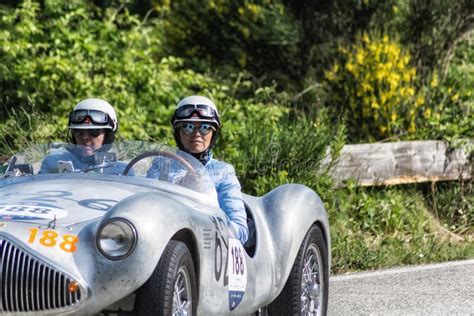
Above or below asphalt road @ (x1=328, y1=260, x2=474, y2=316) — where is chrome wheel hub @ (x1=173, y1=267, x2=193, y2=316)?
above

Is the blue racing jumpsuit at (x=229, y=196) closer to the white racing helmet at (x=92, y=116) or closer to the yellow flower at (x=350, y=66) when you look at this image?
the white racing helmet at (x=92, y=116)

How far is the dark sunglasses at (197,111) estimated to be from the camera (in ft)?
24.9

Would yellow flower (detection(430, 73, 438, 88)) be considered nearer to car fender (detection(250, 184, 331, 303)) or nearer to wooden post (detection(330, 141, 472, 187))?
wooden post (detection(330, 141, 472, 187))

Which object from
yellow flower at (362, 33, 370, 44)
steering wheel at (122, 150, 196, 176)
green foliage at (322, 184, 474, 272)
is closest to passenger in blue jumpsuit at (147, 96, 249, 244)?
steering wheel at (122, 150, 196, 176)

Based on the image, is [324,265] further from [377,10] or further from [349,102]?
[377,10]

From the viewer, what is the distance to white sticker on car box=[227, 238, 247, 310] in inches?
264

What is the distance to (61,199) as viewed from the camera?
632 centimetres

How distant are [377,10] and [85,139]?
980cm

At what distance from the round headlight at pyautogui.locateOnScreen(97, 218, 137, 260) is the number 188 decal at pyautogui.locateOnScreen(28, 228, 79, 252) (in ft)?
0.41

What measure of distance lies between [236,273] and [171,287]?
41.5 inches

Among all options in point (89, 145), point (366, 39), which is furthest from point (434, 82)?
point (89, 145)

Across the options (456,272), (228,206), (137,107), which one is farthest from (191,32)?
(228,206)

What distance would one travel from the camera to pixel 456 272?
415 inches

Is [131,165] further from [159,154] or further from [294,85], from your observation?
[294,85]
